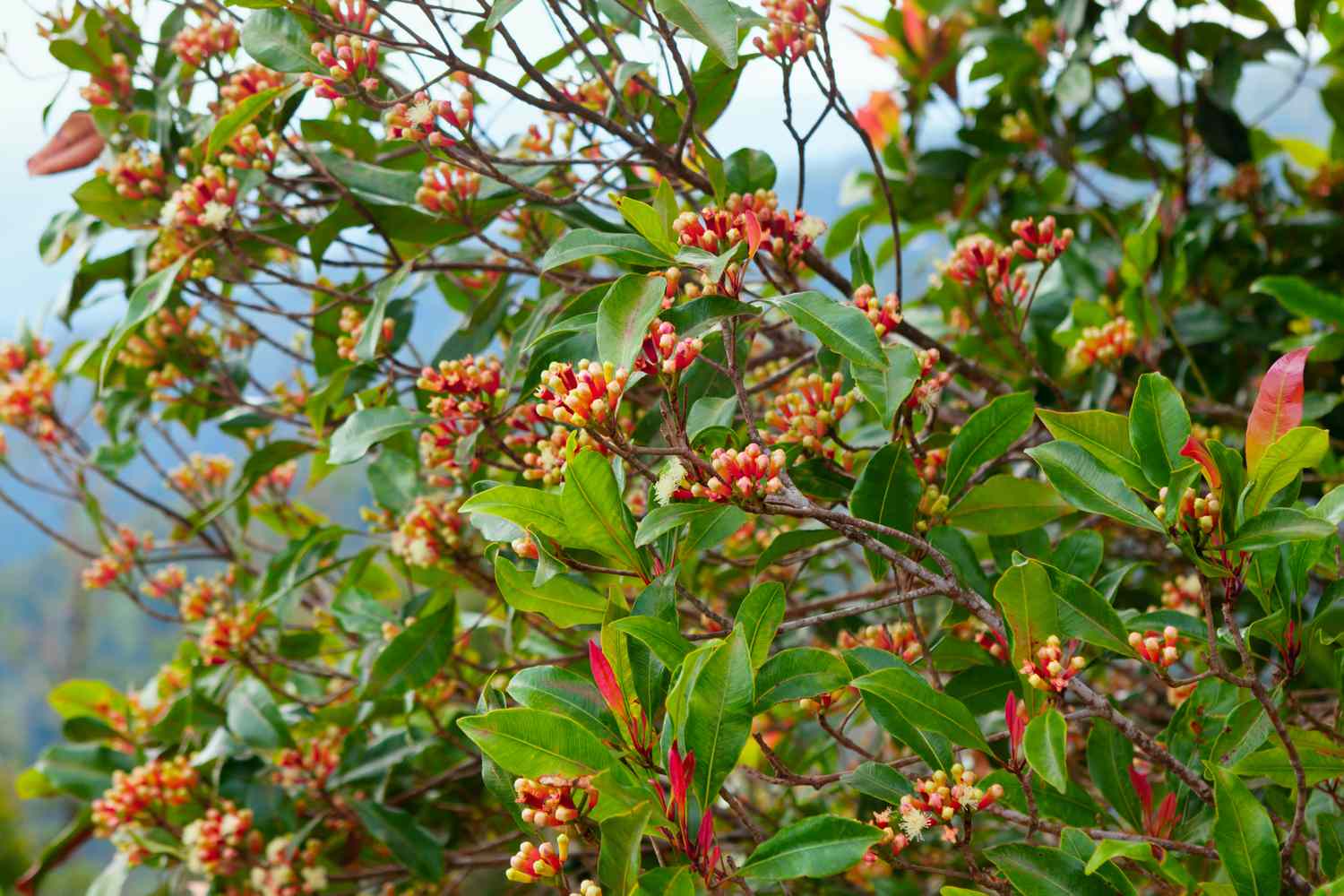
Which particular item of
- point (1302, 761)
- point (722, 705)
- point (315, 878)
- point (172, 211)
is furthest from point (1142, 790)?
point (172, 211)

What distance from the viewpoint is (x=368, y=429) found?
1352 mm

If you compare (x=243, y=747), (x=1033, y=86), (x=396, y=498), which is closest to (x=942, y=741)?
(x=396, y=498)

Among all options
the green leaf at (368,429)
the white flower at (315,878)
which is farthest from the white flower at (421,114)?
the white flower at (315,878)

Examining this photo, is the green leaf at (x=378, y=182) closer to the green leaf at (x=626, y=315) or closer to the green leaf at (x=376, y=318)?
the green leaf at (x=376, y=318)

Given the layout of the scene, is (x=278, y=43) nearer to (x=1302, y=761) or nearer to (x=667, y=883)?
(x=667, y=883)

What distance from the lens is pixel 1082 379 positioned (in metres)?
1.96

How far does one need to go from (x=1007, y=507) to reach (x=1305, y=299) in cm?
72

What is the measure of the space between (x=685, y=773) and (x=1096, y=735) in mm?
532

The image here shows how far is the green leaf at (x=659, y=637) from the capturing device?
2.87ft

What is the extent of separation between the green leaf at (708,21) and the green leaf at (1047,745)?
2.08 feet

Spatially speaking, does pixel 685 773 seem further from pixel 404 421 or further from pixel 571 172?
pixel 571 172

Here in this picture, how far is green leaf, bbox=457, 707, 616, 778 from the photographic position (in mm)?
849

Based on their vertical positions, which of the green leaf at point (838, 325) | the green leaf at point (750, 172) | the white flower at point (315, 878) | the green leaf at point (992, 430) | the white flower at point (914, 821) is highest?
the green leaf at point (750, 172)

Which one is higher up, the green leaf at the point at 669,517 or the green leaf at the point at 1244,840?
the green leaf at the point at 669,517
